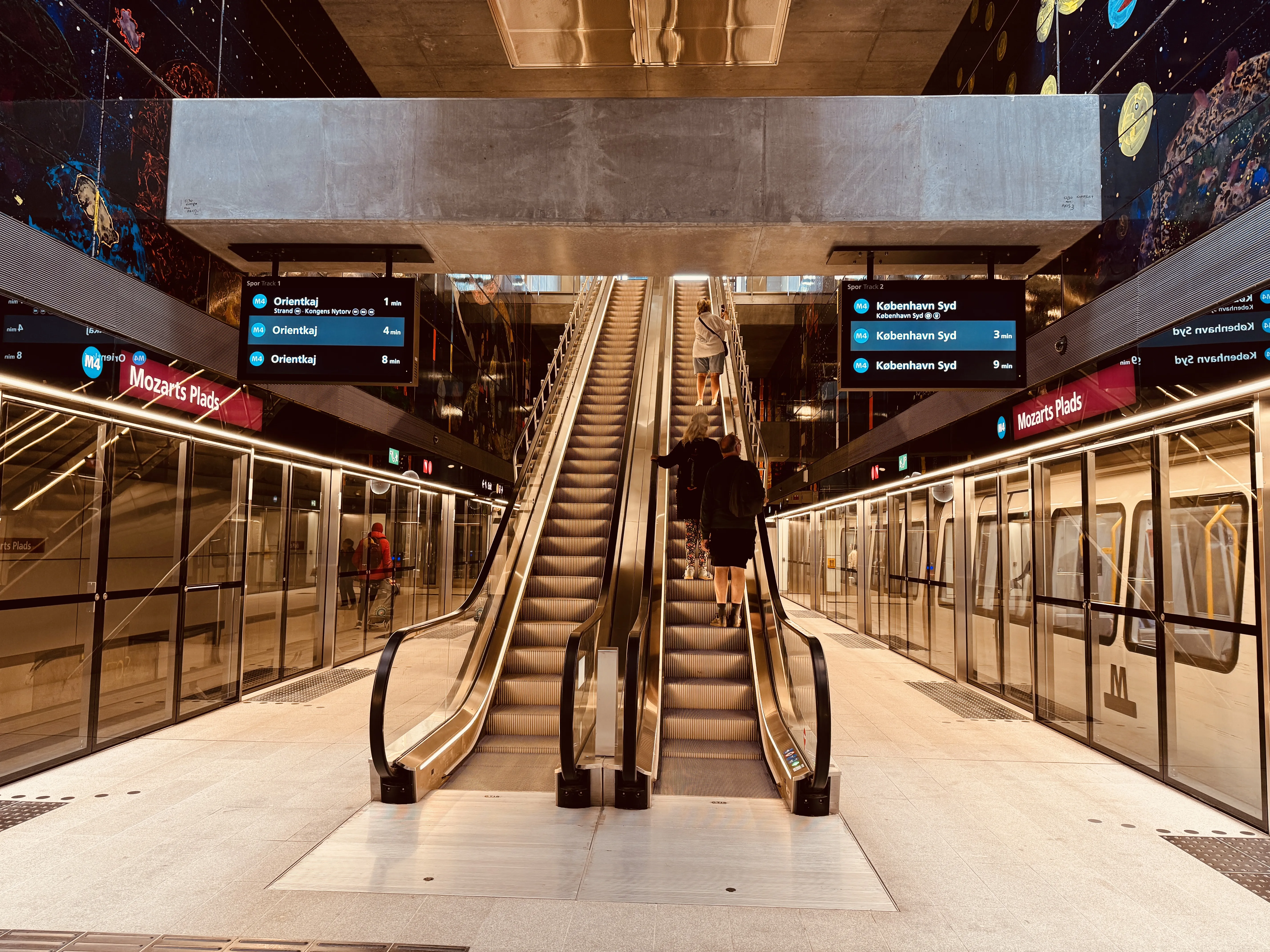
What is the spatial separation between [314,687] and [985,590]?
7.05m

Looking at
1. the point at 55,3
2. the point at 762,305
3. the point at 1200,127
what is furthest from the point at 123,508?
the point at 762,305

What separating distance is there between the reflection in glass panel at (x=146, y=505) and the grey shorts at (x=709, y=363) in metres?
6.11

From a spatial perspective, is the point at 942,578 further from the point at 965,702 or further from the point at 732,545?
the point at 732,545

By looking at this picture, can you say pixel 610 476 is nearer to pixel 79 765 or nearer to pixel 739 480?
pixel 739 480

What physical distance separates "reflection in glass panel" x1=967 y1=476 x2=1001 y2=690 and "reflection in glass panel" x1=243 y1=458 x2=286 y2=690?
7.17 meters

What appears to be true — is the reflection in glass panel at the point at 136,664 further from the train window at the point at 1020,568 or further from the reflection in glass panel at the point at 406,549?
the train window at the point at 1020,568

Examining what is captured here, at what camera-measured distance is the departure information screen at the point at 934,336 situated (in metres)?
5.67

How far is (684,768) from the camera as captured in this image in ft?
18.3

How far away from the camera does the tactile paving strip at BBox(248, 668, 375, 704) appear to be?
25.7ft

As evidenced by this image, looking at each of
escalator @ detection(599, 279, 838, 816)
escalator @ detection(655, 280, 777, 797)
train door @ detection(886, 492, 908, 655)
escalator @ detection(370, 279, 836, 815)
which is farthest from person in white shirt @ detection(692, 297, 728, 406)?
train door @ detection(886, 492, 908, 655)

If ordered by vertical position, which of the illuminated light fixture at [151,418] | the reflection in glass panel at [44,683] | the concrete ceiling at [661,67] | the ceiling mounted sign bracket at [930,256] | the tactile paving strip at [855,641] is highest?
the concrete ceiling at [661,67]

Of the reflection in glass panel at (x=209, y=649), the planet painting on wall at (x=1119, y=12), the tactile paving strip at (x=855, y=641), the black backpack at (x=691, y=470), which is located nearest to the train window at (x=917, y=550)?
the tactile paving strip at (x=855, y=641)

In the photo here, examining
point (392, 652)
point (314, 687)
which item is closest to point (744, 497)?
point (392, 652)

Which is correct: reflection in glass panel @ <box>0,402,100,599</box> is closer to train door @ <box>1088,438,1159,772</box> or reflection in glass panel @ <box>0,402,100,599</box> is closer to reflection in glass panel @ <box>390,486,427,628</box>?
reflection in glass panel @ <box>390,486,427,628</box>
